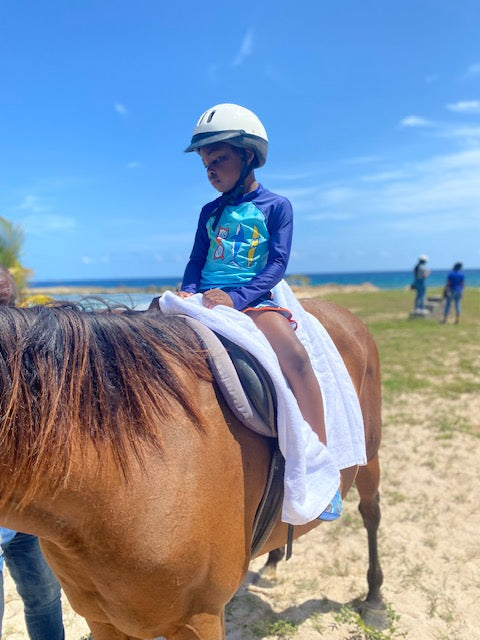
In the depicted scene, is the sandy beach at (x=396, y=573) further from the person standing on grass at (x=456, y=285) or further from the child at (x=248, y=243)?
the person standing on grass at (x=456, y=285)

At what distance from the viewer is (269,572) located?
11.0 ft

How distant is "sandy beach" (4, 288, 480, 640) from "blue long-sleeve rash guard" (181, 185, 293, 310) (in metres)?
2.12

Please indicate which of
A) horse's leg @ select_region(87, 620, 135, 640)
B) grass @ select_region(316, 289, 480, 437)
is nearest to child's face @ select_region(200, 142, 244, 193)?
horse's leg @ select_region(87, 620, 135, 640)

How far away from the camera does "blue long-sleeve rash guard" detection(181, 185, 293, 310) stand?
2.13m

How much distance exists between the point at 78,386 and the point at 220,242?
109 cm

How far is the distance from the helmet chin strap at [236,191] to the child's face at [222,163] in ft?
0.05

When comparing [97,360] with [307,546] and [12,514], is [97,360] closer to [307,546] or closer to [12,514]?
[12,514]

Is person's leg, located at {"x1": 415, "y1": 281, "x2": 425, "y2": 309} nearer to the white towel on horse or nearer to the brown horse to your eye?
the white towel on horse

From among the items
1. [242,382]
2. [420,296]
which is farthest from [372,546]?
[420,296]

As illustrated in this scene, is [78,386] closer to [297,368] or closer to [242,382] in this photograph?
[242,382]

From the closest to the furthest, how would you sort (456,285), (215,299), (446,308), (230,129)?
(215,299)
(230,129)
(456,285)
(446,308)

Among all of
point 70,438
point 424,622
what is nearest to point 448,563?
point 424,622

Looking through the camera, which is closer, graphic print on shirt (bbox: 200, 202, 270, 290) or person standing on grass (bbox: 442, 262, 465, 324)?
graphic print on shirt (bbox: 200, 202, 270, 290)

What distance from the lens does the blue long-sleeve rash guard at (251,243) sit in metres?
2.13
